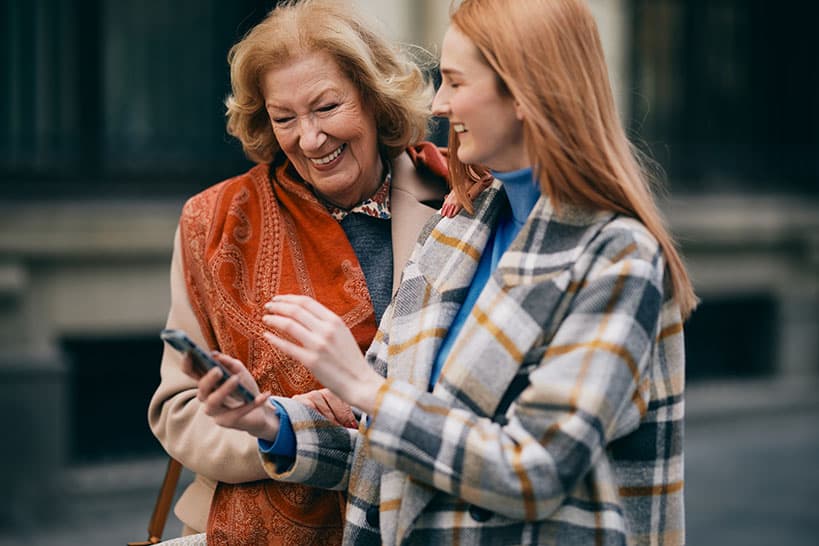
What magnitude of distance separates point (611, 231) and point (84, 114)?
5362 mm

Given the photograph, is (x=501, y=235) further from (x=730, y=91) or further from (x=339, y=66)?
(x=730, y=91)

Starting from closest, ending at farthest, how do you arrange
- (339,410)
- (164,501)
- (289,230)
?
(339,410), (289,230), (164,501)

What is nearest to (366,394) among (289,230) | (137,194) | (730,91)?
(289,230)

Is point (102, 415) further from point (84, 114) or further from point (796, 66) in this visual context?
point (796, 66)

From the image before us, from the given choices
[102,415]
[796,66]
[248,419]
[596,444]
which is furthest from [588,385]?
[796,66]

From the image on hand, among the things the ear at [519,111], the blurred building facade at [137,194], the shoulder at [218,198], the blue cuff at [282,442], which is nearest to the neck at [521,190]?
the ear at [519,111]

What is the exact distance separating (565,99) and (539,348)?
454mm

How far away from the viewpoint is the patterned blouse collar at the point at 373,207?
9.45ft

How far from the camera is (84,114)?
6.93 m

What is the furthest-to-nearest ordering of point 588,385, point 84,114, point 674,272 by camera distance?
1. point 84,114
2. point 674,272
3. point 588,385

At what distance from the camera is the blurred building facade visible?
6324 mm

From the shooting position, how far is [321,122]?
8.95 ft

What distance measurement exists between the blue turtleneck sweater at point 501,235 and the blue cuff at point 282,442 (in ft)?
1.11

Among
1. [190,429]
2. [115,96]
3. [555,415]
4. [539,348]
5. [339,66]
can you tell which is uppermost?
[115,96]
